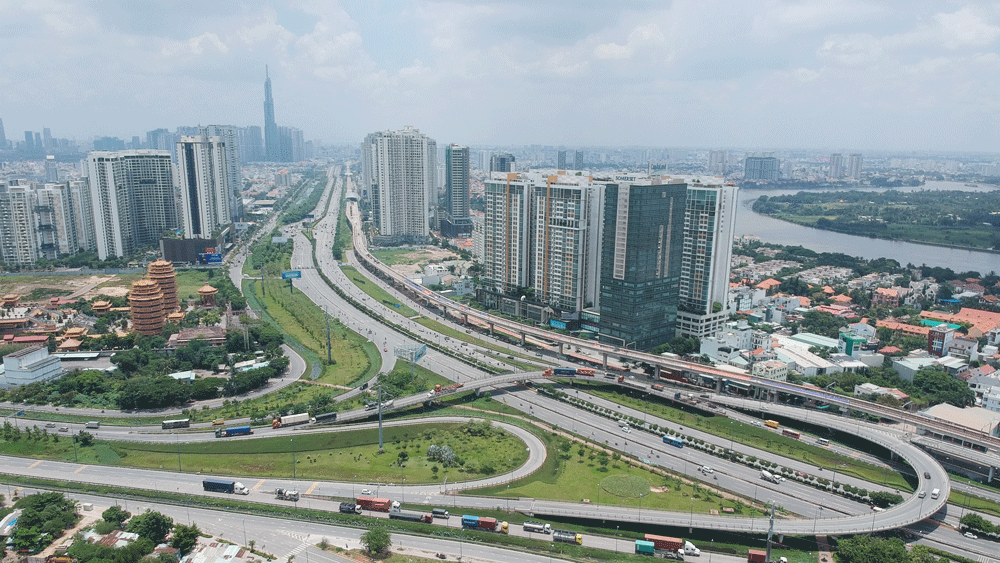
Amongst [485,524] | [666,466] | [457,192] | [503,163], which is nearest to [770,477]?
[666,466]

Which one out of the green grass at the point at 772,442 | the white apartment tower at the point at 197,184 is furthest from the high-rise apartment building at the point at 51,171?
the green grass at the point at 772,442

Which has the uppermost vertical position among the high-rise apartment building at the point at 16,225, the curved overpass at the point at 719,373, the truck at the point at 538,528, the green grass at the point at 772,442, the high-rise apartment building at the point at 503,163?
the high-rise apartment building at the point at 503,163

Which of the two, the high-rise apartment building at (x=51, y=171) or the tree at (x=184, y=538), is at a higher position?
the high-rise apartment building at (x=51, y=171)

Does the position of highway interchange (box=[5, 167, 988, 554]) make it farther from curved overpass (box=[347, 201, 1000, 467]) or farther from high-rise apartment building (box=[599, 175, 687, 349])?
high-rise apartment building (box=[599, 175, 687, 349])

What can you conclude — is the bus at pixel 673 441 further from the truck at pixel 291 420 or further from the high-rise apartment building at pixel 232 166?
the high-rise apartment building at pixel 232 166

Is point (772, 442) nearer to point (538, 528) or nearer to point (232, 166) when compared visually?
point (538, 528)

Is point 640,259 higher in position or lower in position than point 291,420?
higher

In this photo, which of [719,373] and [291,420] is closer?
[291,420]
